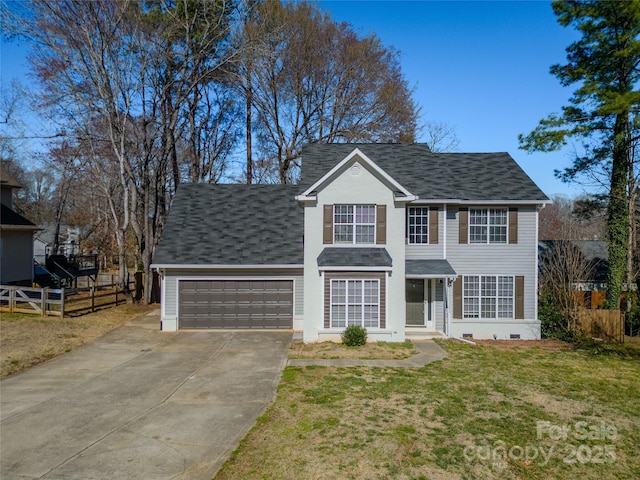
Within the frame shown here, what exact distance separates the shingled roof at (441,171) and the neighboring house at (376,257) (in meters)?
0.09

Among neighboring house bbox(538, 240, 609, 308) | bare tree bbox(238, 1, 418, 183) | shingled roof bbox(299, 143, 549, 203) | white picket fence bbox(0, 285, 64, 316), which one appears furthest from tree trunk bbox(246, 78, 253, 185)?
neighboring house bbox(538, 240, 609, 308)

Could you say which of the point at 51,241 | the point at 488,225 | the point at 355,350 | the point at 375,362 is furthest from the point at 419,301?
the point at 51,241

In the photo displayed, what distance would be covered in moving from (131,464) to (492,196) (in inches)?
625

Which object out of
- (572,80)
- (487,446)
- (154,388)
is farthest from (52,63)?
(572,80)

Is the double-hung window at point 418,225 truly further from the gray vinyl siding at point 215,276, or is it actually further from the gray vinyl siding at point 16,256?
the gray vinyl siding at point 16,256

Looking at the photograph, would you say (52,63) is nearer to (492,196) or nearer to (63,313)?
(63,313)

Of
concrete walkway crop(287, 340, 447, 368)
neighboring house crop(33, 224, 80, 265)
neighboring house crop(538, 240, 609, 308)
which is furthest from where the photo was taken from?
neighboring house crop(33, 224, 80, 265)

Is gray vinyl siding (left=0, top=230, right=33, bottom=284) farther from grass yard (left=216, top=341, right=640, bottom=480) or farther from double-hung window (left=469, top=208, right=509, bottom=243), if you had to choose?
double-hung window (left=469, top=208, right=509, bottom=243)

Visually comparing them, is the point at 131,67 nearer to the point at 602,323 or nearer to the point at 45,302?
the point at 45,302

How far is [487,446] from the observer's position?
7.51 metres

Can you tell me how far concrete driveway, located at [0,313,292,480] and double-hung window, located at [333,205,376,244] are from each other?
15.6 feet

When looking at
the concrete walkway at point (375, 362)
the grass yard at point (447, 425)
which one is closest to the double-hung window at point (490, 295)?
the concrete walkway at point (375, 362)

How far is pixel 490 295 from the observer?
17500mm

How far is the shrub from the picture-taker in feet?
48.8
